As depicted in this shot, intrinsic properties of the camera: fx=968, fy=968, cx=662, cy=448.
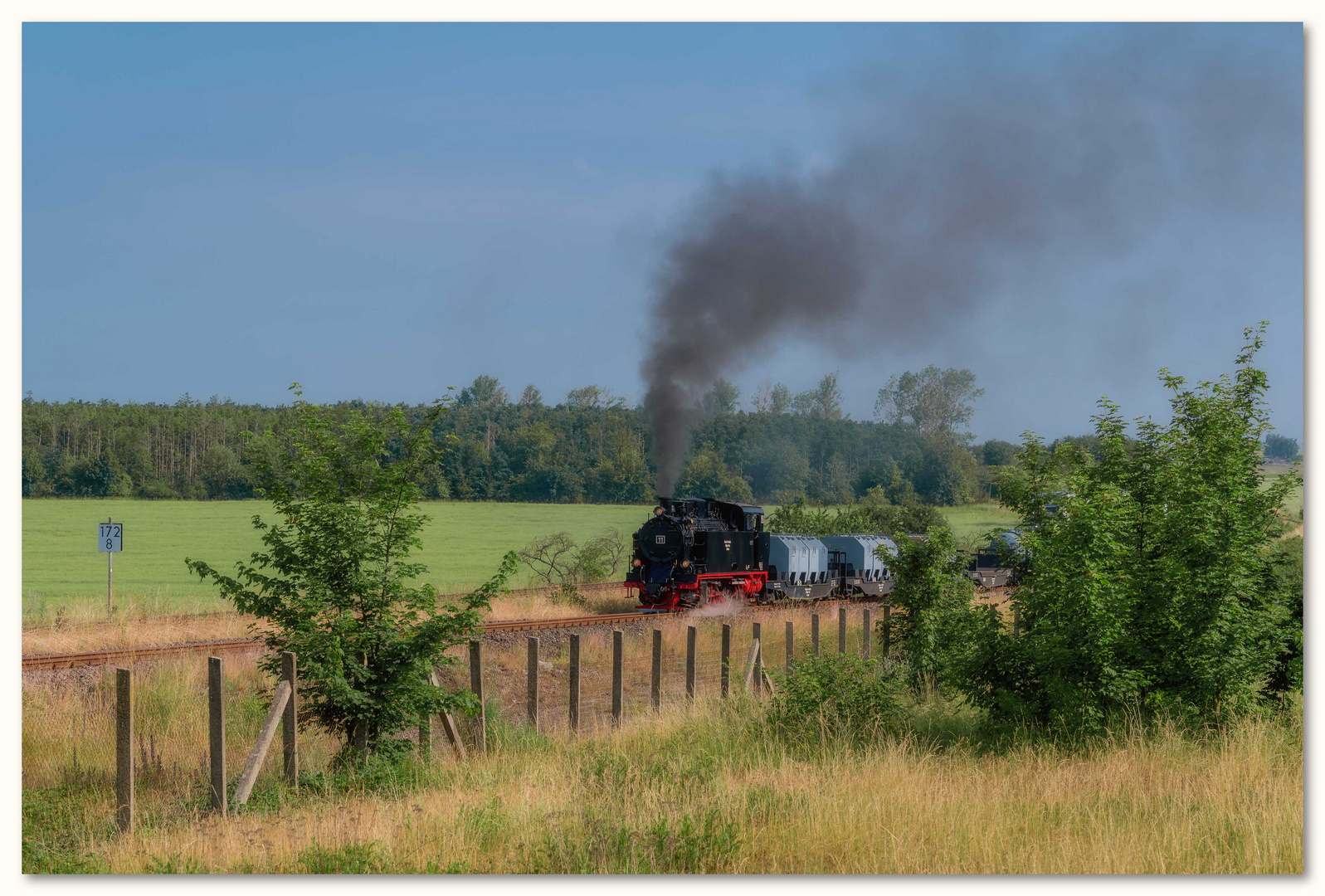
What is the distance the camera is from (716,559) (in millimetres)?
29125

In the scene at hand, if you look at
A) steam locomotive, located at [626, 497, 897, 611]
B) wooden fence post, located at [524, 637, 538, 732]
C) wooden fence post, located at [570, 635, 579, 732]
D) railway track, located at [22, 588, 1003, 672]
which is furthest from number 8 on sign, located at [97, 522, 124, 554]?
steam locomotive, located at [626, 497, 897, 611]

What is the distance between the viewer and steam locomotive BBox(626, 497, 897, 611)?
2840 cm

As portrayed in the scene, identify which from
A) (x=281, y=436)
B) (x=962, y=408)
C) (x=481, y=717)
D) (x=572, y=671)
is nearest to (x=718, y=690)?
A: (x=572, y=671)

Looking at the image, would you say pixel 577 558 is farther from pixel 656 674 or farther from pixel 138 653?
pixel 656 674

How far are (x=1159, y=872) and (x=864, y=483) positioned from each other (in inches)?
2227

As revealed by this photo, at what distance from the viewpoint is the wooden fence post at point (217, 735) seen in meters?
9.15

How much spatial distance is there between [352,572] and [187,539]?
151 feet

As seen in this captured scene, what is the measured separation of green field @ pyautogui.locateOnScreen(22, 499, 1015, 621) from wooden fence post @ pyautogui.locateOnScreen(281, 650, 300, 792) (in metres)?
14.6

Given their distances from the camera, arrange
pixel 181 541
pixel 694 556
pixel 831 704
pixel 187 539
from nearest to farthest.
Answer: pixel 831 704
pixel 694 556
pixel 181 541
pixel 187 539

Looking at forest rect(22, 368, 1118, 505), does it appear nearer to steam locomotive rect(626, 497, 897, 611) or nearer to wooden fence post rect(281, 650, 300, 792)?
steam locomotive rect(626, 497, 897, 611)

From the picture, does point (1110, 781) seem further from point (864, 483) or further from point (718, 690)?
point (864, 483)

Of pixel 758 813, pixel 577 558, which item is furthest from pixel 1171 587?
pixel 577 558

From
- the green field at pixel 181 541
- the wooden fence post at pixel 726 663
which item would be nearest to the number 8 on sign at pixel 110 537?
the green field at pixel 181 541

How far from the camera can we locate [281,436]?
11.0 meters
